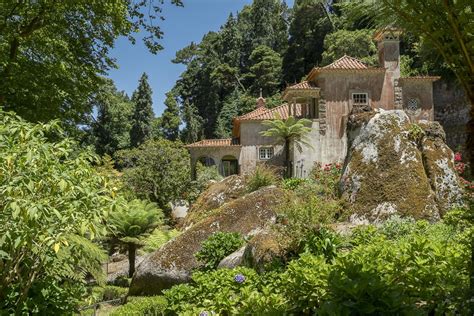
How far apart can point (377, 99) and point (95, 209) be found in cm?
2474

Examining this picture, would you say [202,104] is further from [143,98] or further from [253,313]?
[253,313]

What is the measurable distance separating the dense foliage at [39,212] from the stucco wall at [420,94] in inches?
1031

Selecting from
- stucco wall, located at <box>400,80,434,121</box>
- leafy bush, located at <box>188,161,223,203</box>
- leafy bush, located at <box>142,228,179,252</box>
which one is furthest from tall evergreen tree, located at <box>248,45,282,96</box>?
leafy bush, located at <box>142,228,179,252</box>

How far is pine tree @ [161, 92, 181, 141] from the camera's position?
52.5 meters

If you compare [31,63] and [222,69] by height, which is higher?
[222,69]

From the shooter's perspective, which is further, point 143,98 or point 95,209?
point 143,98

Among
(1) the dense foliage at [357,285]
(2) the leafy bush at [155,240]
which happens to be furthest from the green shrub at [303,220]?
(2) the leafy bush at [155,240]

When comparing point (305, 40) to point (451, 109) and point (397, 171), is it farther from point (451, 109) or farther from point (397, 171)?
point (397, 171)

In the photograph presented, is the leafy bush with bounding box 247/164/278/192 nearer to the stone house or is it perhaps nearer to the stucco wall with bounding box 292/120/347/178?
the stone house

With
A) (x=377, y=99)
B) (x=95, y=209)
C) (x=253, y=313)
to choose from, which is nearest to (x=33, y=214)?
(x=95, y=209)

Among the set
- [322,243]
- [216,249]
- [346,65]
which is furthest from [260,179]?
[346,65]

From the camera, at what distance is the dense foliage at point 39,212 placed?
13.0 ft

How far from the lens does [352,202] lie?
10.2 metres

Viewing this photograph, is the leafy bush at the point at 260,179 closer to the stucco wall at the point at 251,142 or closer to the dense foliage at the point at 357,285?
the dense foliage at the point at 357,285
